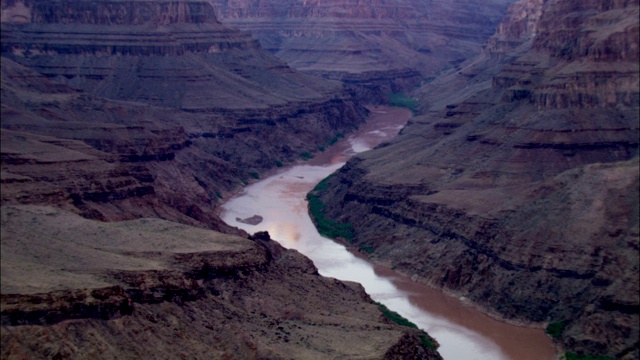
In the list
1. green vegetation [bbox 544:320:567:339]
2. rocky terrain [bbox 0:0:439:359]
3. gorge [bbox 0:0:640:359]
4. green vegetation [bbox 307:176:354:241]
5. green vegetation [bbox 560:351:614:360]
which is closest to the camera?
rocky terrain [bbox 0:0:439:359]

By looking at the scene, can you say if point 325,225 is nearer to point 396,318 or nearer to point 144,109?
point 396,318

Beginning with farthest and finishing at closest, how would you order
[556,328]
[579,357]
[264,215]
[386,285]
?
[264,215] < [386,285] < [556,328] < [579,357]

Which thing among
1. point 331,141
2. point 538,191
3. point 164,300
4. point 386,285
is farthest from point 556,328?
point 331,141

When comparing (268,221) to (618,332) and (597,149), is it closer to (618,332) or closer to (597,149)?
(597,149)

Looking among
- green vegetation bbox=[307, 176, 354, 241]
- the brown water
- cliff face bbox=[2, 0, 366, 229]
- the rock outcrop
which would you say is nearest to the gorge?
the rock outcrop

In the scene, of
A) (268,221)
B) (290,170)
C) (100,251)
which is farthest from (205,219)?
(290,170)

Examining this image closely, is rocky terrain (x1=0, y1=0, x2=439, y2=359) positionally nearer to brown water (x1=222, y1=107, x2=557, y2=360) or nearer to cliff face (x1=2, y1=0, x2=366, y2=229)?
cliff face (x1=2, y1=0, x2=366, y2=229)

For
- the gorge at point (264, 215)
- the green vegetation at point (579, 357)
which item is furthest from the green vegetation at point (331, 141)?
the green vegetation at point (579, 357)

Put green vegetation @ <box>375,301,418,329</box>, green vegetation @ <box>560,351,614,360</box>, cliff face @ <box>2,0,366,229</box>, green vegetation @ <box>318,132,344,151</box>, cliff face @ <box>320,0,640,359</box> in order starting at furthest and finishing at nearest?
1. green vegetation @ <box>318,132,344,151</box>
2. cliff face @ <box>2,0,366,229</box>
3. cliff face @ <box>320,0,640,359</box>
4. green vegetation @ <box>375,301,418,329</box>
5. green vegetation @ <box>560,351,614,360</box>

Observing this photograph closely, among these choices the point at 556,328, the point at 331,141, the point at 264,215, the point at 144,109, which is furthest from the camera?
the point at 331,141
